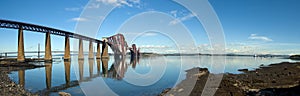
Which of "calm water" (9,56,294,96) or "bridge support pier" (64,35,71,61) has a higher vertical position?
"bridge support pier" (64,35,71,61)

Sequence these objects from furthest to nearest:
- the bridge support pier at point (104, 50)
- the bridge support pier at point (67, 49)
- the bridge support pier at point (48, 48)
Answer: the bridge support pier at point (104, 50)
the bridge support pier at point (67, 49)
the bridge support pier at point (48, 48)

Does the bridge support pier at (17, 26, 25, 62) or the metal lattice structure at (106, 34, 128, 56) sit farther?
the metal lattice structure at (106, 34, 128, 56)

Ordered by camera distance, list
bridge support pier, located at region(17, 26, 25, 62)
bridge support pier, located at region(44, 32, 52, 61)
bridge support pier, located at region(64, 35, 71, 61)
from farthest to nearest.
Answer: bridge support pier, located at region(64, 35, 71, 61) → bridge support pier, located at region(44, 32, 52, 61) → bridge support pier, located at region(17, 26, 25, 62)

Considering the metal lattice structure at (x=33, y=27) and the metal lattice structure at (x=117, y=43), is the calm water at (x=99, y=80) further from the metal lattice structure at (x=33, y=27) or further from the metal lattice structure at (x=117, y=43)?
the metal lattice structure at (x=117, y=43)

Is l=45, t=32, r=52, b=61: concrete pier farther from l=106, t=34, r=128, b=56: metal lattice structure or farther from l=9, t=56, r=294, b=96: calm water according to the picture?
l=106, t=34, r=128, b=56: metal lattice structure

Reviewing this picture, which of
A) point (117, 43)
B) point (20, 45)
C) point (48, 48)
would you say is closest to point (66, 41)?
point (48, 48)

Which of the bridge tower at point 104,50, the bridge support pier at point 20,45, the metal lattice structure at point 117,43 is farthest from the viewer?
the metal lattice structure at point 117,43

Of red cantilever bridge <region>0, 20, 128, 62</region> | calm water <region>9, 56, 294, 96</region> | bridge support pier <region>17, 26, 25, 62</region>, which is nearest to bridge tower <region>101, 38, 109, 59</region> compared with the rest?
red cantilever bridge <region>0, 20, 128, 62</region>

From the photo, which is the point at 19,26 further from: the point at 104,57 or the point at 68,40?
the point at 104,57

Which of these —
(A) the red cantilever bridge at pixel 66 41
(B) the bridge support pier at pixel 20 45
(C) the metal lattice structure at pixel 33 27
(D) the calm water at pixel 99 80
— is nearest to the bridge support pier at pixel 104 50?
(A) the red cantilever bridge at pixel 66 41

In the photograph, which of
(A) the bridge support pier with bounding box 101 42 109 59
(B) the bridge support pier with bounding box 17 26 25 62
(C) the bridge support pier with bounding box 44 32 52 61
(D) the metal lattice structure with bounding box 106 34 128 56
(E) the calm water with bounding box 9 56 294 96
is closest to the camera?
(E) the calm water with bounding box 9 56 294 96

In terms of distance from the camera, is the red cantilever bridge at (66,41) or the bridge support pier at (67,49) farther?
the bridge support pier at (67,49)

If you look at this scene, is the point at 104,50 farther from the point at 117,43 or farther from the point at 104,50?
the point at 117,43

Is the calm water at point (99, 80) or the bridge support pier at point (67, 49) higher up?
the bridge support pier at point (67, 49)
